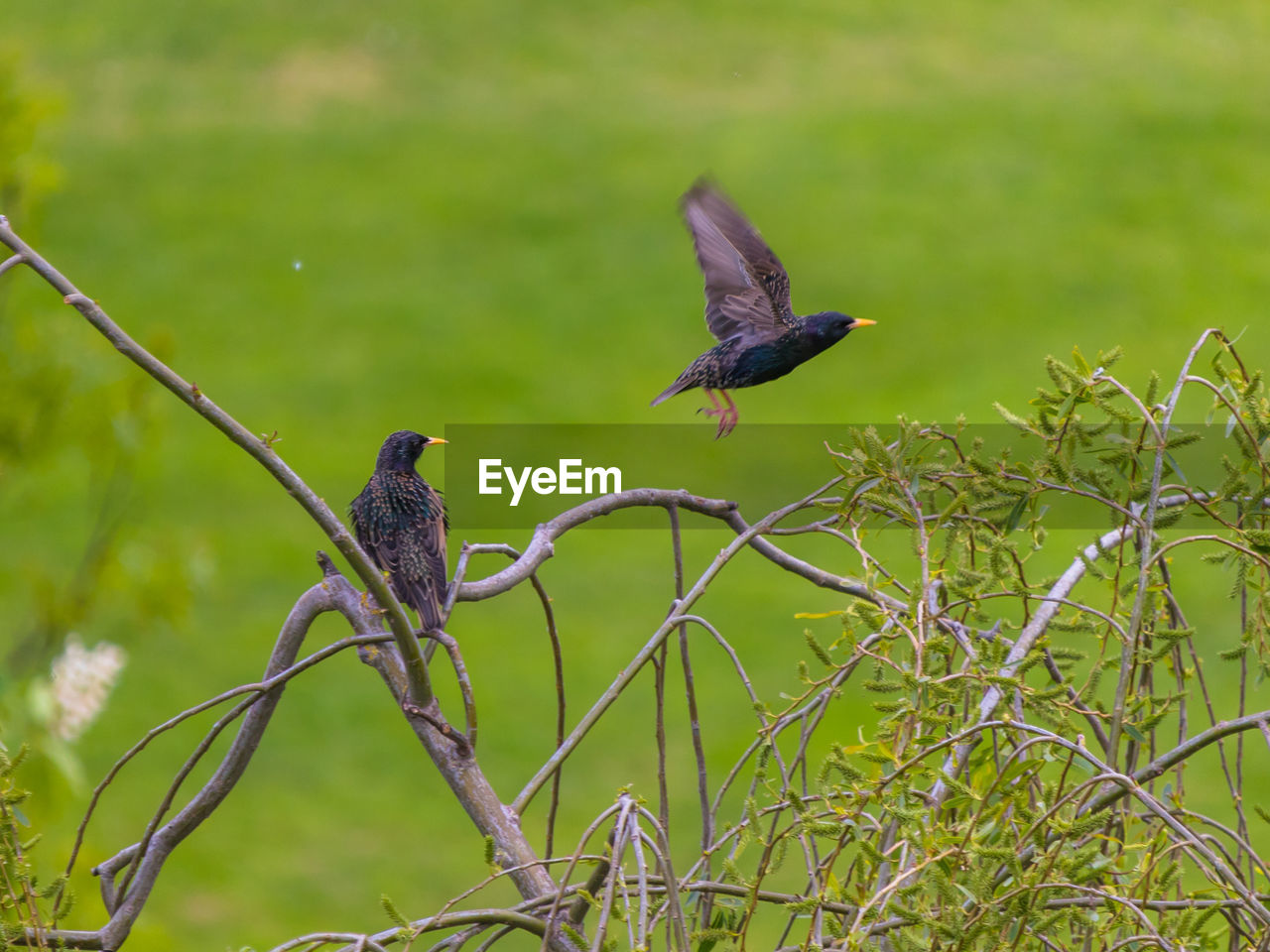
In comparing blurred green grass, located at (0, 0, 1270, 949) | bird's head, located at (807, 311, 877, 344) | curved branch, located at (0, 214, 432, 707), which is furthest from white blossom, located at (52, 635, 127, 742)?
blurred green grass, located at (0, 0, 1270, 949)

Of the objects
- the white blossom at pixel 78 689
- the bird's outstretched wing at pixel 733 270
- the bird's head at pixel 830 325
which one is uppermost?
the bird's outstretched wing at pixel 733 270

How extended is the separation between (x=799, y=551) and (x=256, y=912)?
3989mm

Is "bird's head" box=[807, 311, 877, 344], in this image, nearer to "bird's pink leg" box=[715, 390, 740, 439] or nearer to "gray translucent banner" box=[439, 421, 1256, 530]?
"bird's pink leg" box=[715, 390, 740, 439]

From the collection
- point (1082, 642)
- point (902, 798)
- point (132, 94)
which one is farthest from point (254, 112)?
point (902, 798)

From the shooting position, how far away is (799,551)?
938 cm

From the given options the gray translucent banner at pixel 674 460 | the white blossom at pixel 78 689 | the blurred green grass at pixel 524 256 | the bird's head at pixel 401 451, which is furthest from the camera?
the blurred green grass at pixel 524 256

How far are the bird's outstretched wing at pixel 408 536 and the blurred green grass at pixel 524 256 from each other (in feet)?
17.4

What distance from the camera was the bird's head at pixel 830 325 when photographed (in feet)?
6.47

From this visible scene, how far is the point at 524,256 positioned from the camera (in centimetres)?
1120

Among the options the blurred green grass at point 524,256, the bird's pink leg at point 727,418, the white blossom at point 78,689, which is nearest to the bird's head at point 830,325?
the bird's pink leg at point 727,418

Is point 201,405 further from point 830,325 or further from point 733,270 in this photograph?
point 733,270

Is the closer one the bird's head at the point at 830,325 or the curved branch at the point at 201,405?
the curved branch at the point at 201,405

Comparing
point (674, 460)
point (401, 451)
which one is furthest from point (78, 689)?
point (674, 460)

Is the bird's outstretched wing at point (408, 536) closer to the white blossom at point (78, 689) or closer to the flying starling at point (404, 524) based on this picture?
the flying starling at point (404, 524)
